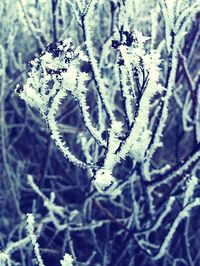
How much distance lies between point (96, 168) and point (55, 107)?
0.18 metres

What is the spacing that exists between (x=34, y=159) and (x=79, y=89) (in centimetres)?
142

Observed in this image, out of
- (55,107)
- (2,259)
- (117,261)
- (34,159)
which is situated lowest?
(117,261)

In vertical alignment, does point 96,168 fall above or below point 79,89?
below

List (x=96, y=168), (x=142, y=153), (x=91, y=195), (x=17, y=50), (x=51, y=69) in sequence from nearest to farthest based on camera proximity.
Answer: (x=51, y=69) → (x=96, y=168) → (x=142, y=153) → (x=91, y=195) → (x=17, y=50)

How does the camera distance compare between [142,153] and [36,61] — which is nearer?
[36,61]

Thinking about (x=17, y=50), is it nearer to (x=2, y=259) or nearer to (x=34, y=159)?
(x=34, y=159)

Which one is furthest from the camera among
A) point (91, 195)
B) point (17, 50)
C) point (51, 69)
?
point (17, 50)

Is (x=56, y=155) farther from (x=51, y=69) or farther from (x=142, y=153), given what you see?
(x=51, y=69)

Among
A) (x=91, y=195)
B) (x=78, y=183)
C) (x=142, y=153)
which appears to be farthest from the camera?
(x=78, y=183)

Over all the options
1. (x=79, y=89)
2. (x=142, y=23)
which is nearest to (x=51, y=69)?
(x=79, y=89)

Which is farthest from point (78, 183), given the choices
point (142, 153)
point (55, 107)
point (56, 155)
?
point (55, 107)

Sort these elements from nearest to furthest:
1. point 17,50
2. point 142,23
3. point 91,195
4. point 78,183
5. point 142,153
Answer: point 142,153 → point 91,195 → point 78,183 → point 142,23 → point 17,50

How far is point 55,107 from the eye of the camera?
99 cm

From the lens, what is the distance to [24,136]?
2.39m
